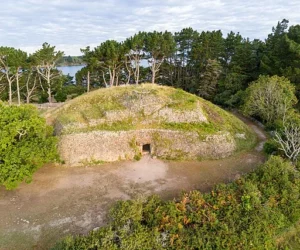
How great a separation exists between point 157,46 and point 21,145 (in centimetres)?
2785

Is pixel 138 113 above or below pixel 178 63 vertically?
below

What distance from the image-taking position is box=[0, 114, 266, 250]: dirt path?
1402 centimetres

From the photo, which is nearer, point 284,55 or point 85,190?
point 85,190

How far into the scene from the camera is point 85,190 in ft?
58.9

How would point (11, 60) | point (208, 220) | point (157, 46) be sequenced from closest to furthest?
point (208, 220)
point (11, 60)
point (157, 46)

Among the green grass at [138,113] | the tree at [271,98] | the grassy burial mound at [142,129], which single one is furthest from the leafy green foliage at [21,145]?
the tree at [271,98]

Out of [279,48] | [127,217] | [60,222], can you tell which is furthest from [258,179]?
[279,48]

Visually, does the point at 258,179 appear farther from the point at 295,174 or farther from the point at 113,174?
the point at 113,174

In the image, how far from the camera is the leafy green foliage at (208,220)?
447 inches

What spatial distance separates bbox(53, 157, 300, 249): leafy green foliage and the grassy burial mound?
26.1 feet

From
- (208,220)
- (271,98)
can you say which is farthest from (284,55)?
(208,220)

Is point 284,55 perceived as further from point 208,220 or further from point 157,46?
point 208,220

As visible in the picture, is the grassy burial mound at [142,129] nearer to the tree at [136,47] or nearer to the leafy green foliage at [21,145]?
the leafy green foliage at [21,145]

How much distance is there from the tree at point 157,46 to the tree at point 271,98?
53.7 feet
